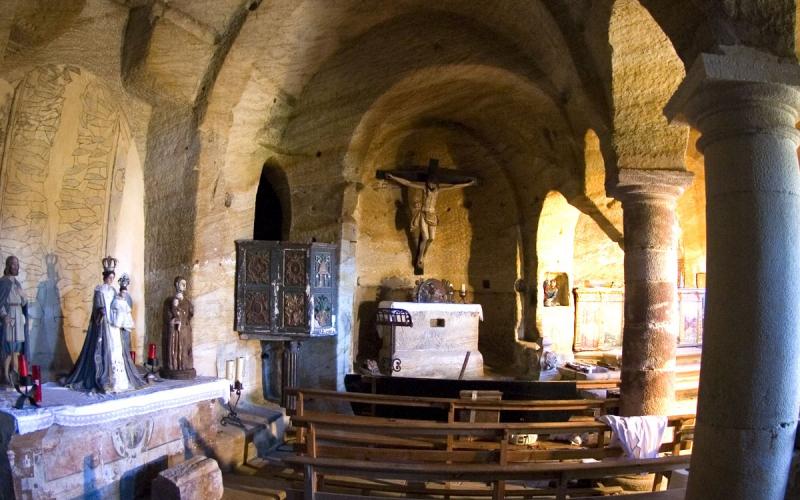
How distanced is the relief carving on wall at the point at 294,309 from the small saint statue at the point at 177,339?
1.97 metres

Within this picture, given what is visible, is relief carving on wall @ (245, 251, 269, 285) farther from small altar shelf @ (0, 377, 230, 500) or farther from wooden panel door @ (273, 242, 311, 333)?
small altar shelf @ (0, 377, 230, 500)

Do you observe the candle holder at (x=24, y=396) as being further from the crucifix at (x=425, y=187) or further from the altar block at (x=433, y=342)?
the crucifix at (x=425, y=187)

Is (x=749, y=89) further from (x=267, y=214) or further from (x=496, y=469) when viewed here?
(x=267, y=214)

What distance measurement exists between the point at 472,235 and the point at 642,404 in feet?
21.1

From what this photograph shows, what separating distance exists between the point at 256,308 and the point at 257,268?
566mm

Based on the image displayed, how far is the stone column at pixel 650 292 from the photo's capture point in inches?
214

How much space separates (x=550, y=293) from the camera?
399 inches

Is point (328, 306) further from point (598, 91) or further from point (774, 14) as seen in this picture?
point (774, 14)

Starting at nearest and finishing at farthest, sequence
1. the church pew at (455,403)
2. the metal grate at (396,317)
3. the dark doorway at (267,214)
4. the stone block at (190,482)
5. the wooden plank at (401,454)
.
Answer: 1. the stone block at (190,482)
2. the wooden plank at (401,454)
3. the church pew at (455,403)
4. the metal grate at (396,317)
5. the dark doorway at (267,214)

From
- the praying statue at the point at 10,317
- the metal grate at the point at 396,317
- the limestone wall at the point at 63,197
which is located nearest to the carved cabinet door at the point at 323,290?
the metal grate at the point at 396,317

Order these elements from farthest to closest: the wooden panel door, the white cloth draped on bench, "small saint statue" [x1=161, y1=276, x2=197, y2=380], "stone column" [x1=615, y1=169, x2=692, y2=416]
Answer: the wooden panel door
"stone column" [x1=615, y1=169, x2=692, y2=416]
"small saint statue" [x1=161, y1=276, x2=197, y2=380]
the white cloth draped on bench

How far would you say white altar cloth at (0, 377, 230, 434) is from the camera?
3600mm

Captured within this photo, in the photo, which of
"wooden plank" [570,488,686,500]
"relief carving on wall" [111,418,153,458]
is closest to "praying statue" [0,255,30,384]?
"relief carving on wall" [111,418,153,458]

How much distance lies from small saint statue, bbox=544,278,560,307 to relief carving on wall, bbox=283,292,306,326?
17.3ft
